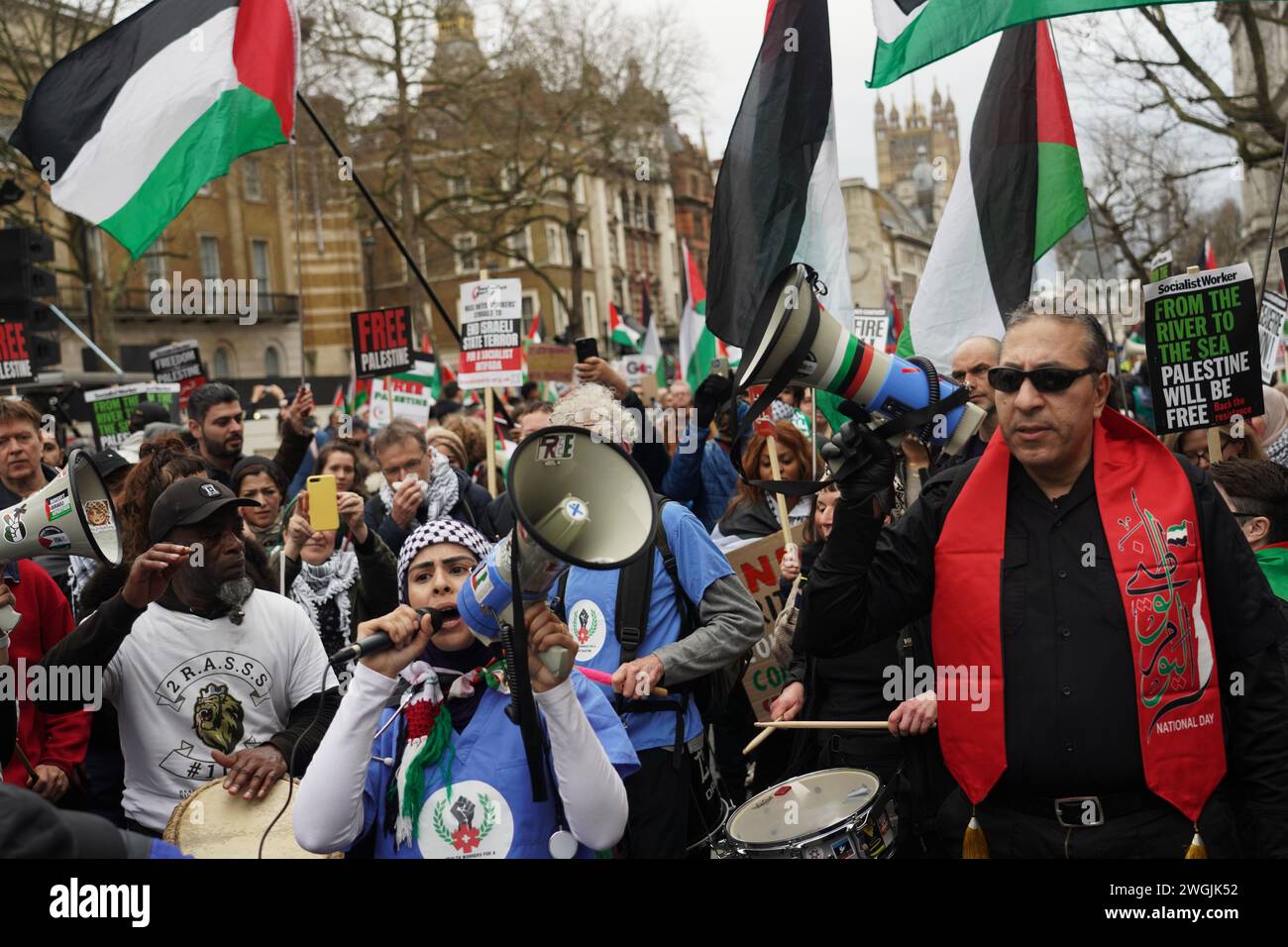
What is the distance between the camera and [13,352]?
8.66 meters

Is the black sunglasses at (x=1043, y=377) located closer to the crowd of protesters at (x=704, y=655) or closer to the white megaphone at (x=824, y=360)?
the crowd of protesters at (x=704, y=655)

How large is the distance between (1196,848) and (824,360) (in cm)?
135

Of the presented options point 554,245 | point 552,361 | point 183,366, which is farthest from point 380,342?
point 554,245

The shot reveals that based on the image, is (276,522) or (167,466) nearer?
(167,466)

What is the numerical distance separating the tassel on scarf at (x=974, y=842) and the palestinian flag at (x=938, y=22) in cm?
302

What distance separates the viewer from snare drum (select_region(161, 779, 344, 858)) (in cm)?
349

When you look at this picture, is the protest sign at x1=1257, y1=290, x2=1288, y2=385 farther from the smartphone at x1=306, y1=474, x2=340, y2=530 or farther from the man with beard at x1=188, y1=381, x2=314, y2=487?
the man with beard at x1=188, y1=381, x2=314, y2=487

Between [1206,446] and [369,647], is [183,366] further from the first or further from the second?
[369,647]

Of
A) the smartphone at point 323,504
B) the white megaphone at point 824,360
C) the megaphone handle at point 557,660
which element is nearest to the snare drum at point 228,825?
the megaphone handle at point 557,660

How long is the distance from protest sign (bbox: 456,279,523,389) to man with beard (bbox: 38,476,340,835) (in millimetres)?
4910

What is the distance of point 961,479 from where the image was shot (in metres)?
3.24
